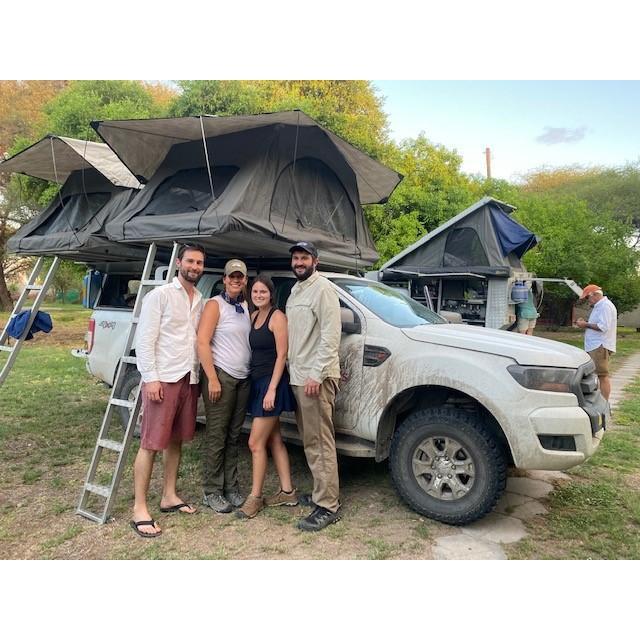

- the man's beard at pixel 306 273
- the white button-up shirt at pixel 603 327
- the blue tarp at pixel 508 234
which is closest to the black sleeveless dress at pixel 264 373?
the man's beard at pixel 306 273

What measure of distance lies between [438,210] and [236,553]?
14.3m

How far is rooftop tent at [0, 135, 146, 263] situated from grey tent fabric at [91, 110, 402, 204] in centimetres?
73

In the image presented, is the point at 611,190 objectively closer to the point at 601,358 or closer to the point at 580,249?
the point at 580,249

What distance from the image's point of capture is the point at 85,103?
13.8 meters

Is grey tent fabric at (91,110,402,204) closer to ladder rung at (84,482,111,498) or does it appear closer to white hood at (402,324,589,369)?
white hood at (402,324,589,369)

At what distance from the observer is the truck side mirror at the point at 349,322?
4.37m

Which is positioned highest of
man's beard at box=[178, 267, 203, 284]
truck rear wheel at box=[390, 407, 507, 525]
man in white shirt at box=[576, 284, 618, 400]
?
man in white shirt at box=[576, 284, 618, 400]

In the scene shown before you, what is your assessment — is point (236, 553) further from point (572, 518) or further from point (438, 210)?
point (438, 210)

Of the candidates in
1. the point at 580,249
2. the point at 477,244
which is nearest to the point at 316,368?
the point at 477,244

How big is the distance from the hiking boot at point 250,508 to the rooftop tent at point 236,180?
6.77ft

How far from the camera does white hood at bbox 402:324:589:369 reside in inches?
149

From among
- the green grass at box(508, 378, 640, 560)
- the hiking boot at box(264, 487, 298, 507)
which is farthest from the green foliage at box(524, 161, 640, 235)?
the hiking boot at box(264, 487, 298, 507)

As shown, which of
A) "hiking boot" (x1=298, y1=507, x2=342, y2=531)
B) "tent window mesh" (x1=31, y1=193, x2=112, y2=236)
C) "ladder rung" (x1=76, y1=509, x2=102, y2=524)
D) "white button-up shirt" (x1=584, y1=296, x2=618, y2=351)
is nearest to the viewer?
"hiking boot" (x1=298, y1=507, x2=342, y2=531)

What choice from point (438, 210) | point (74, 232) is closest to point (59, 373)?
point (74, 232)
